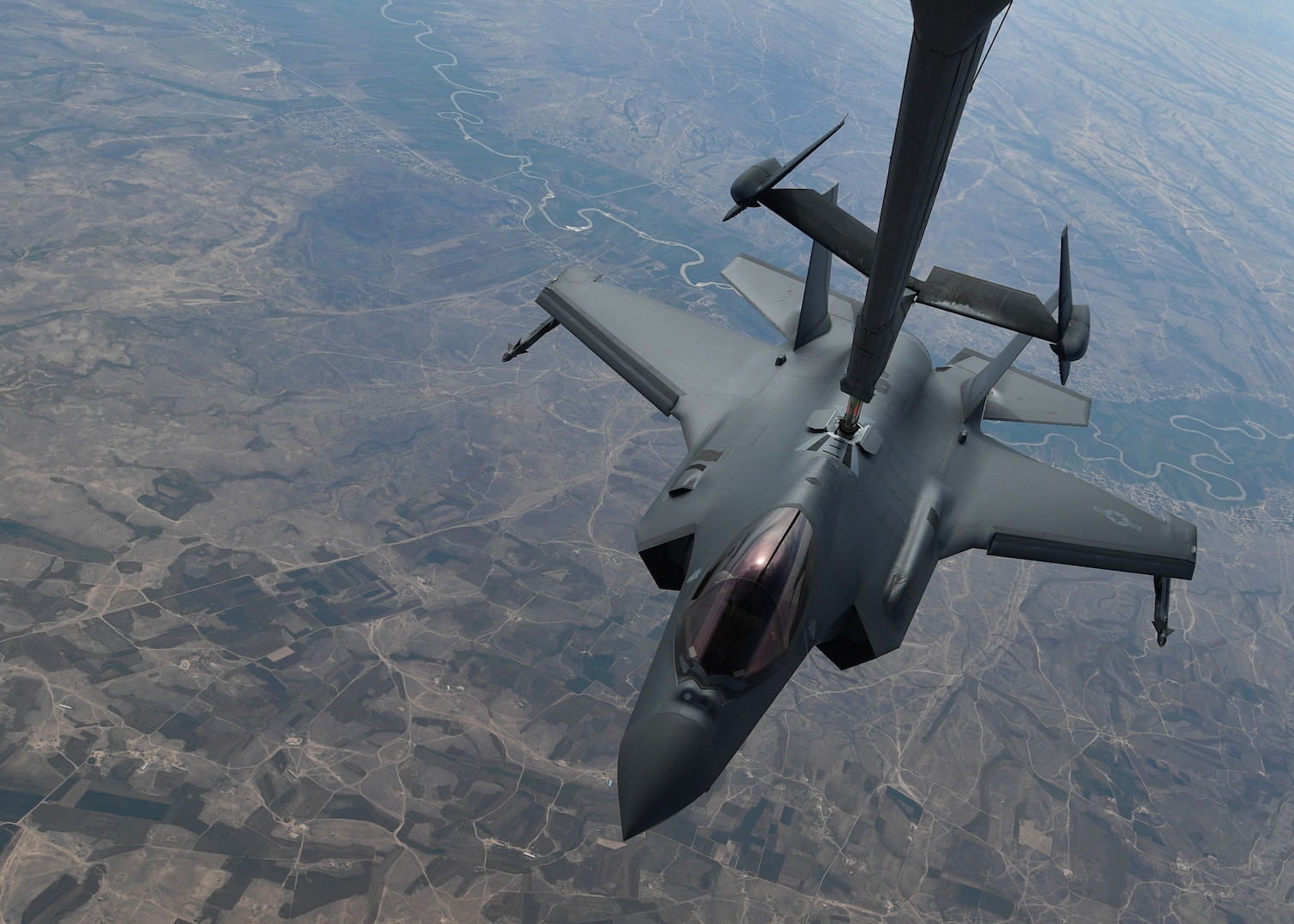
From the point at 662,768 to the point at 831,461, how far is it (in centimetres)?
695

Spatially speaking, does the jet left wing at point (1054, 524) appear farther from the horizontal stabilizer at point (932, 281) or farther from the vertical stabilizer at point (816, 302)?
the horizontal stabilizer at point (932, 281)

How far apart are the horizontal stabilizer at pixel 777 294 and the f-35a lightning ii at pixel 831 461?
0.27ft

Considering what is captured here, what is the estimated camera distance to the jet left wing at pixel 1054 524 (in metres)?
18.3

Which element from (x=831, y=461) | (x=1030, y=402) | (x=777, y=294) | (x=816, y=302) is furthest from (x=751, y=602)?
(x=1030, y=402)

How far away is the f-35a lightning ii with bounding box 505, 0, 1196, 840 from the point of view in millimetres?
11297

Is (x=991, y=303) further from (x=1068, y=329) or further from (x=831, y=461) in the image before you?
(x=831, y=461)

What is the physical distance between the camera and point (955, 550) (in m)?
18.4

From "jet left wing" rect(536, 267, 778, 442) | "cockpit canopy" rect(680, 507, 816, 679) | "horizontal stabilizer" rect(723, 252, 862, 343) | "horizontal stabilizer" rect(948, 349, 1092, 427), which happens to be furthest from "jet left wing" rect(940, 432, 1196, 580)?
"cockpit canopy" rect(680, 507, 816, 679)

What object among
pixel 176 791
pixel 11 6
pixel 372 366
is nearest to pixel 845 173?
pixel 372 366

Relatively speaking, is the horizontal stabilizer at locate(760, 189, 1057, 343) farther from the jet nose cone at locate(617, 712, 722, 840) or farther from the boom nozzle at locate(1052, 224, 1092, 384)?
the jet nose cone at locate(617, 712, 722, 840)

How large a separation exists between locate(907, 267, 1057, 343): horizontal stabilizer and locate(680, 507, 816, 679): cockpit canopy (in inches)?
178

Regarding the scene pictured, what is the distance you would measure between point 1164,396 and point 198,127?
129 metres

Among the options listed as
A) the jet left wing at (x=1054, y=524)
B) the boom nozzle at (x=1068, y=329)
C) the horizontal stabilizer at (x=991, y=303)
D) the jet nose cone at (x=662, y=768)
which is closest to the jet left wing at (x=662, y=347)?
the jet left wing at (x=1054, y=524)

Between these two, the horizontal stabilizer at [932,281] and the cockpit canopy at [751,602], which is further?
the horizontal stabilizer at [932,281]
